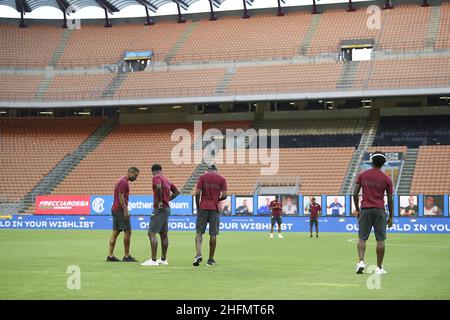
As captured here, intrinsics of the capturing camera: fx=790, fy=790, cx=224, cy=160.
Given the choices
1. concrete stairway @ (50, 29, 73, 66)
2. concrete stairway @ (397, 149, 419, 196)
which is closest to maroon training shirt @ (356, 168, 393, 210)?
concrete stairway @ (397, 149, 419, 196)

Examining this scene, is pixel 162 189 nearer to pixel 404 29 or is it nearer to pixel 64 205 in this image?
pixel 64 205

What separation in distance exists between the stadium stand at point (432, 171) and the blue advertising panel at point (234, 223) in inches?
276

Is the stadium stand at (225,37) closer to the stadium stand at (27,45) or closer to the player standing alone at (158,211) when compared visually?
the stadium stand at (27,45)

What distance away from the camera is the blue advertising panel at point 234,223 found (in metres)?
42.5

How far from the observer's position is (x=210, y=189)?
17.5 meters

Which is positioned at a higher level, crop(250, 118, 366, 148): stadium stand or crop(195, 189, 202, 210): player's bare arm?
crop(250, 118, 366, 148): stadium stand

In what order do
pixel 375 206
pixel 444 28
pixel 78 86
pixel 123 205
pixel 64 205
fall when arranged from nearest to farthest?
pixel 375 206
pixel 123 205
pixel 64 205
pixel 444 28
pixel 78 86

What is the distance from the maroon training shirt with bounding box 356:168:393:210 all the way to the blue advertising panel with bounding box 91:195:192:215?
115 feet

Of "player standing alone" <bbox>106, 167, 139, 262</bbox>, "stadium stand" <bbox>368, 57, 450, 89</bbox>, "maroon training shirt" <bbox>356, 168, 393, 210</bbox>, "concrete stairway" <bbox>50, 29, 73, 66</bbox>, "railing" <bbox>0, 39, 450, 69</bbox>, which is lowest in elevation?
"player standing alone" <bbox>106, 167, 139, 262</bbox>

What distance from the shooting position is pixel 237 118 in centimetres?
6284

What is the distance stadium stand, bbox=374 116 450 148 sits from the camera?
55.0 metres

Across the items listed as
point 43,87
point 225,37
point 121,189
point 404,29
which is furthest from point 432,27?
point 121,189

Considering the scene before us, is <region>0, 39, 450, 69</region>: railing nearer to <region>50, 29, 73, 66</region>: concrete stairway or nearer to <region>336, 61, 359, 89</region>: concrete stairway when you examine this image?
<region>50, 29, 73, 66</region>: concrete stairway

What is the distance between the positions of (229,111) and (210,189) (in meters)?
46.3
